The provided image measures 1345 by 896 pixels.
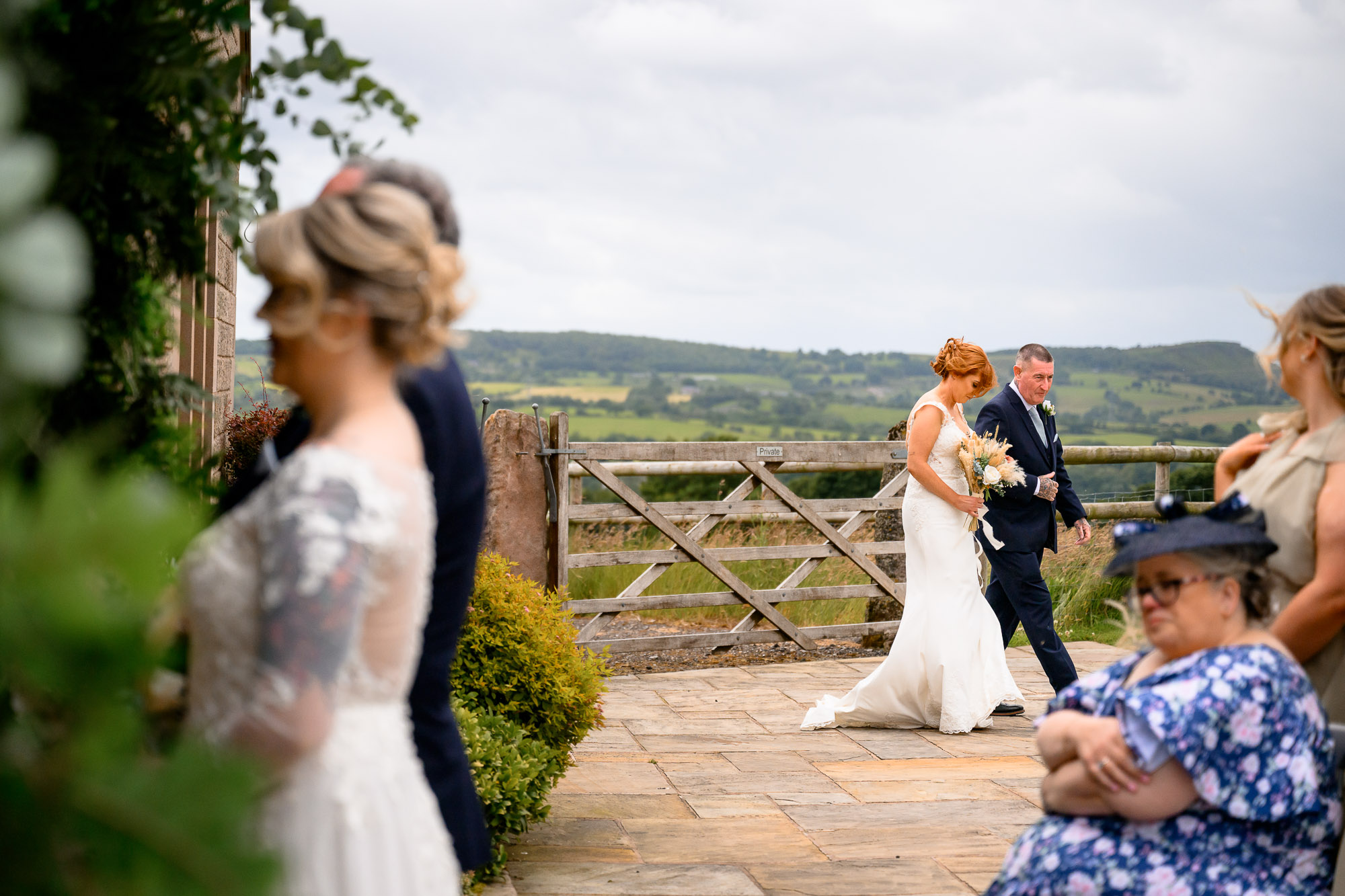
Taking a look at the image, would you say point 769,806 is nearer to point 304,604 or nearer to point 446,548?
point 446,548

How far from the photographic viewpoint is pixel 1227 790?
84.9 inches

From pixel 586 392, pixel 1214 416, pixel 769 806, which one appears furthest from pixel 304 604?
pixel 586 392

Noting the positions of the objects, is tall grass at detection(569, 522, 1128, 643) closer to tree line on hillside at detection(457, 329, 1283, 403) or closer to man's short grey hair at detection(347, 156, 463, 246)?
man's short grey hair at detection(347, 156, 463, 246)

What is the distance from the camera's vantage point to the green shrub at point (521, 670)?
13.8 ft

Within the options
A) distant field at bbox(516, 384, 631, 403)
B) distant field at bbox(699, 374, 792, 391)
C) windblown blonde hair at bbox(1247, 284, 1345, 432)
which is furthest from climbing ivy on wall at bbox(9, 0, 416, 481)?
distant field at bbox(699, 374, 792, 391)

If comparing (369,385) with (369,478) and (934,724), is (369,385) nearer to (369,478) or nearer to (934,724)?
(369,478)

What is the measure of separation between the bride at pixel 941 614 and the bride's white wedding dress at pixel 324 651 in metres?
5.08

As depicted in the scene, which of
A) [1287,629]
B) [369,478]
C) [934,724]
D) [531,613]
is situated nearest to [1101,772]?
[1287,629]

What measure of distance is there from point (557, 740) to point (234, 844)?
3783 millimetres

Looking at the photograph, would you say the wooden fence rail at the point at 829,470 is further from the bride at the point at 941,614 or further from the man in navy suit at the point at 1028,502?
the man in navy suit at the point at 1028,502

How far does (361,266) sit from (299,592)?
1.40ft

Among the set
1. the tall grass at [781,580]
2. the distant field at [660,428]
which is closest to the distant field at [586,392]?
the distant field at [660,428]

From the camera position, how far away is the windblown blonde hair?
2369 mm

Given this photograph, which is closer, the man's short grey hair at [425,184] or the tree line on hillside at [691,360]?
the man's short grey hair at [425,184]
